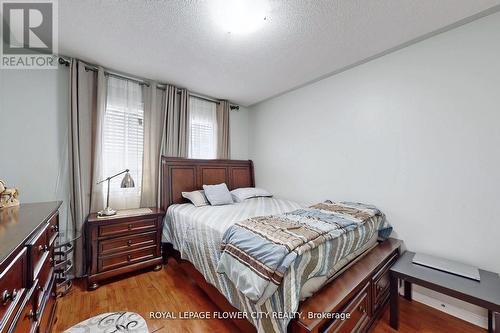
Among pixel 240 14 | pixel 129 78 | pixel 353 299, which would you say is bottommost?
pixel 353 299

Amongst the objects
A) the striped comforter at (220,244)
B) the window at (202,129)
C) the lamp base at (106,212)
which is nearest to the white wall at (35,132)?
the lamp base at (106,212)

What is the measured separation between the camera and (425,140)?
1.97 m

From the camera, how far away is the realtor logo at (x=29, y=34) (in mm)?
1607

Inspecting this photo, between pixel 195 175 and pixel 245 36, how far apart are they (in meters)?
2.06

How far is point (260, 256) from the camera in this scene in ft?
4.02

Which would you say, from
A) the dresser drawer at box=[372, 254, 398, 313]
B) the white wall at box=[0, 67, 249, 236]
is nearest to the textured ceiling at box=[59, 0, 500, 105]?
the white wall at box=[0, 67, 249, 236]

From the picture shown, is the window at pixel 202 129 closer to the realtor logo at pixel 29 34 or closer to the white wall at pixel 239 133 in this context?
the white wall at pixel 239 133

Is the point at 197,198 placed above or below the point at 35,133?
below

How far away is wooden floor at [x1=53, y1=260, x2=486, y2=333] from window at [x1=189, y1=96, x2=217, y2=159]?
1881 mm

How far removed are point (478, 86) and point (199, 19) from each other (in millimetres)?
2466

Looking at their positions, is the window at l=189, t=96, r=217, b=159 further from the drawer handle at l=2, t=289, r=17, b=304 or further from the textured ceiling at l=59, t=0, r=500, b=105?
the drawer handle at l=2, t=289, r=17, b=304

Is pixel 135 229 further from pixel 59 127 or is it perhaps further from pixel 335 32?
pixel 335 32

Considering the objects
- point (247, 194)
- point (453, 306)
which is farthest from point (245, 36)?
point (453, 306)

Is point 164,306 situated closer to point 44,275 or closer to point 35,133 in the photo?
point 44,275
